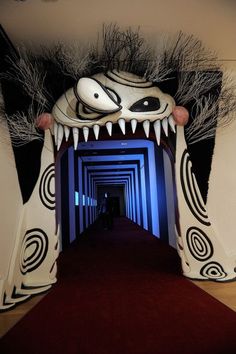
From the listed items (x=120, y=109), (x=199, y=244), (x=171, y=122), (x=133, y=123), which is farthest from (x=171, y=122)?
(x=199, y=244)

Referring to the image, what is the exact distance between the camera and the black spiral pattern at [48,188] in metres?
3.00

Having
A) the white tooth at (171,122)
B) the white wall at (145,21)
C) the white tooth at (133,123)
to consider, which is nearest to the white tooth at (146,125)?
the white tooth at (133,123)

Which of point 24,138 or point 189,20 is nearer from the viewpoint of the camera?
point 189,20

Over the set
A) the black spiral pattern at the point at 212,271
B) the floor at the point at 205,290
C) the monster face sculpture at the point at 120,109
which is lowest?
the floor at the point at 205,290

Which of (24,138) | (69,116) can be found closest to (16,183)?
(24,138)

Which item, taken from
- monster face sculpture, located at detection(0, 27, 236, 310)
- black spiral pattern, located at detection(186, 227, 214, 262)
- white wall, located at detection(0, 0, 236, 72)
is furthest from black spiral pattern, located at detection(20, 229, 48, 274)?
white wall, located at detection(0, 0, 236, 72)

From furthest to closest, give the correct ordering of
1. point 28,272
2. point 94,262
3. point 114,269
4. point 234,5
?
point 94,262 < point 114,269 < point 28,272 < point 234,5

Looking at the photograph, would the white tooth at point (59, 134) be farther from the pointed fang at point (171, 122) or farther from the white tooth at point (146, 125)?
the pointed fang at point (171, 122)

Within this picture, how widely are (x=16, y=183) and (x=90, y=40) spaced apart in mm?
1866

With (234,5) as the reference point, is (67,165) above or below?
below

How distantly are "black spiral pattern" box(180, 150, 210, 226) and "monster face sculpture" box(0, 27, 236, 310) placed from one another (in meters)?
0.01

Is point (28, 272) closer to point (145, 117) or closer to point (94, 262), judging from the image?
point (94, 262)

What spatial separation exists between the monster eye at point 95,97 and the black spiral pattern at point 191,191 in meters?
1.08

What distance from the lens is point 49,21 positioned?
2.62m
